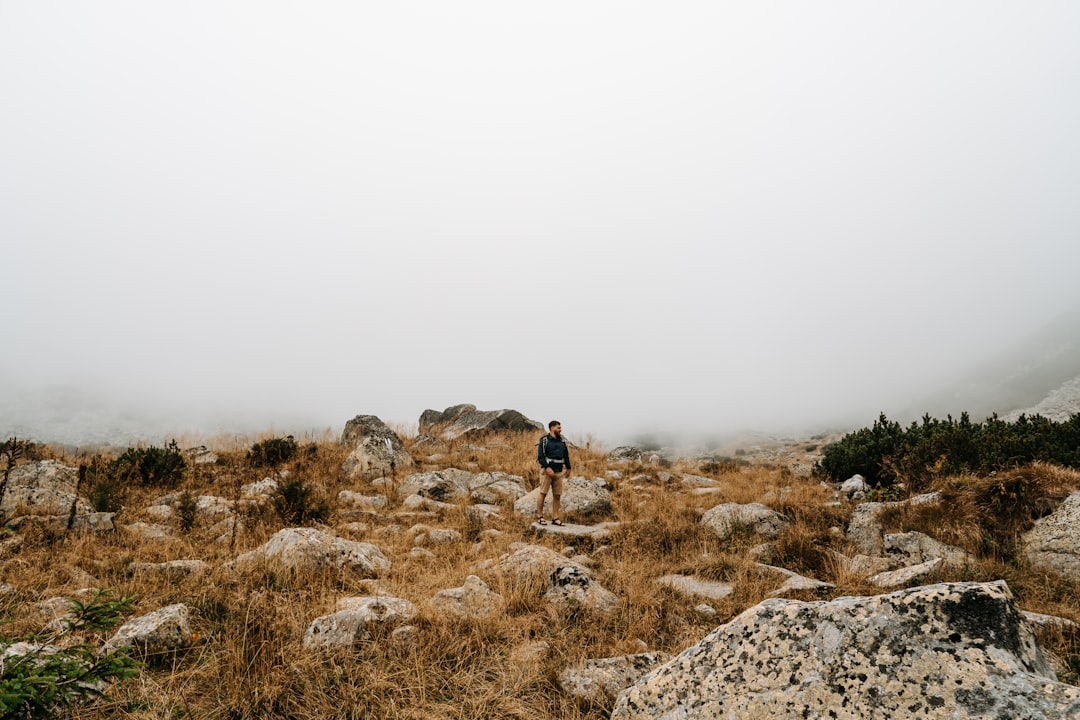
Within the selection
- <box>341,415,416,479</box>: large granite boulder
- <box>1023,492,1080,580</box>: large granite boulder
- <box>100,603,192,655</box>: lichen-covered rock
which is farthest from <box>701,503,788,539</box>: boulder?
<box>341,415,416,479</box>: large granite boulder

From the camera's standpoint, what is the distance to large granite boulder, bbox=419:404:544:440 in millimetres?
23000

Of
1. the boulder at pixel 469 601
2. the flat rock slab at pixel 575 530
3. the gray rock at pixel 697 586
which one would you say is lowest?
the flat rock slab at pixel 575 530

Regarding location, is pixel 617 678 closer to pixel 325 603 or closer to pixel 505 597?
pixel 505 597

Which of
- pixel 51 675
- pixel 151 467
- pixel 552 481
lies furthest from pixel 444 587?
pixel 151 467

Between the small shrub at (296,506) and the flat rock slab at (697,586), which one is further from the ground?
the small shrub at (296,506)

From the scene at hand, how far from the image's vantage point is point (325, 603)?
525 centimetres

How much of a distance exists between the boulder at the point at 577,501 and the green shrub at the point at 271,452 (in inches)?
284

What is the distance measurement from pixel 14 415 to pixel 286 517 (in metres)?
56.3

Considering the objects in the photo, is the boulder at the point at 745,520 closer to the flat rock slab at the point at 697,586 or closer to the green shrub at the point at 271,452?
the flat rock slab at the point at 697,586

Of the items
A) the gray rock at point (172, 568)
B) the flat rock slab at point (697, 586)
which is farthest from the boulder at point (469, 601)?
the gray rock at point (172, 568)

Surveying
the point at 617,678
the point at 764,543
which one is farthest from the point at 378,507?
the point at 617,678

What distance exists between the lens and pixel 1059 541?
6.87m

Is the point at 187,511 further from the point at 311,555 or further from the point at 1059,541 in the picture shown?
the point at 1059,541

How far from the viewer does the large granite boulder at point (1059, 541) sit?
260 inches
